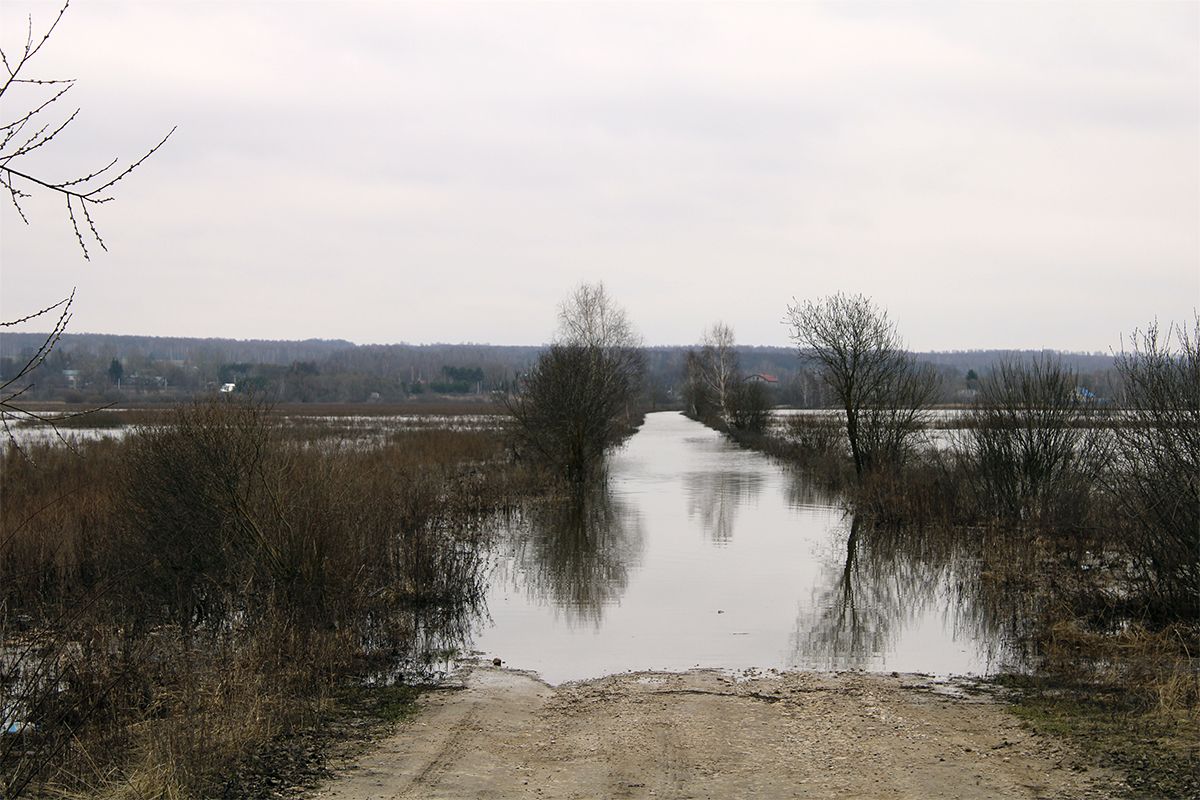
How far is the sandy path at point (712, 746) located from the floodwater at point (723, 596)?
1.28 metres

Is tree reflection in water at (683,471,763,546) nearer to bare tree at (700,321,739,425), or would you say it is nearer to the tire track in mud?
the tire track in mud

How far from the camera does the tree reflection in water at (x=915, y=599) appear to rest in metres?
12.3

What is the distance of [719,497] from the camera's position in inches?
1157

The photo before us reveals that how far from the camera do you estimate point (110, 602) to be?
12.3 meters

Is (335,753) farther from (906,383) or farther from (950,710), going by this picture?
(906,383)

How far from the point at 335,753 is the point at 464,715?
158 centimetres

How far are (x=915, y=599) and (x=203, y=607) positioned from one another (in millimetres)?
9976

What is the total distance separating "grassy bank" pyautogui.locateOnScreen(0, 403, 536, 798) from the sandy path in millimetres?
1047

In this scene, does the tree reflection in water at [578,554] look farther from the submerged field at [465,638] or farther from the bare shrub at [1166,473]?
the bare shrub at [1166,473]

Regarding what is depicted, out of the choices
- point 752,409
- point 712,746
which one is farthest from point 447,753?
point 752,409

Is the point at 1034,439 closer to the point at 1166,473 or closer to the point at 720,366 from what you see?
the point at 1166,473

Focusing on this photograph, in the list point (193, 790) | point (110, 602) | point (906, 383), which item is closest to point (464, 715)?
point (193, 790)

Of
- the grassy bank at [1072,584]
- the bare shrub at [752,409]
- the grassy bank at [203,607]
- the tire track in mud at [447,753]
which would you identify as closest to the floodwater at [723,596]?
the grassy bank at [1072,584]

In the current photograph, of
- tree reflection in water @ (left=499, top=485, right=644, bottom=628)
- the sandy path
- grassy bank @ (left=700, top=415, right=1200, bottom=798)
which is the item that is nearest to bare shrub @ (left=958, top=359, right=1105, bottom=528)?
grassy bank @ (left=700, top=415, right=1200, bottom=798)
